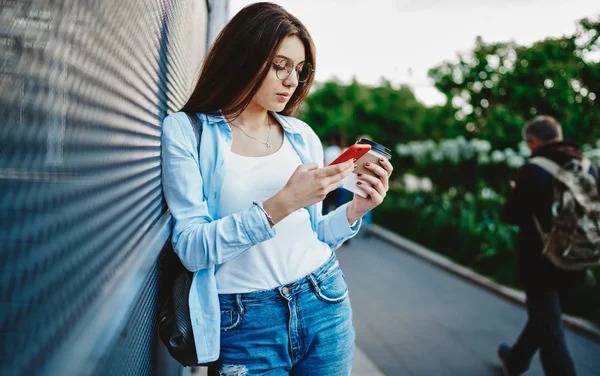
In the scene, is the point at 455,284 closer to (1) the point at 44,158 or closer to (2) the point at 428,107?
(1) the point at 44,158

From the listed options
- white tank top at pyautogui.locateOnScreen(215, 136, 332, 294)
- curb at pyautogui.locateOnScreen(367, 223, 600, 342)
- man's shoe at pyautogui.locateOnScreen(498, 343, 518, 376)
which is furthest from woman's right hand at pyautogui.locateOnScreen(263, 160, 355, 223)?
curb at pyautogui.locateOnScreen(367, 223, 600, 342)

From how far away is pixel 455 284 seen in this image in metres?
7.07

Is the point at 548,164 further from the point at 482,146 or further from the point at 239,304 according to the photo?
the point at 482,146

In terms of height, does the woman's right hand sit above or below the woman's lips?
below

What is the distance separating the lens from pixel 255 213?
4.65 ft

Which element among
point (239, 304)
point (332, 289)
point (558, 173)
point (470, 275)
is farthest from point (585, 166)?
point (470, 275)

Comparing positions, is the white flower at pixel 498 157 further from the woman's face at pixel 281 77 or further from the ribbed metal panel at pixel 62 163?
the ribbed metal panel at pixel 62 163

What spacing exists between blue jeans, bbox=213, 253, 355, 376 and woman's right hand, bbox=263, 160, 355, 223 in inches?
10.7

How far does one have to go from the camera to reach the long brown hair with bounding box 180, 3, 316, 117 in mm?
1613

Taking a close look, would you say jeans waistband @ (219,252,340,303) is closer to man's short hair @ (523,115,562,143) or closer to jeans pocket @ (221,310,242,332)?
jeans pocket @ (221,310,242,332)

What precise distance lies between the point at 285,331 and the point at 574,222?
2.87 metres

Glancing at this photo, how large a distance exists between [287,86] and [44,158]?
103cm

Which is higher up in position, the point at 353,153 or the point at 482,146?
the point at 353,153

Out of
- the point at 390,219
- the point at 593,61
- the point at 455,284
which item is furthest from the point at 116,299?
the point at 390,219
